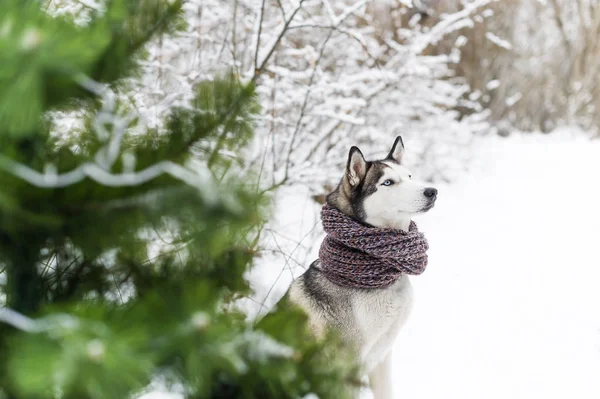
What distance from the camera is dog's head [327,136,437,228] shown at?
7.29 ft

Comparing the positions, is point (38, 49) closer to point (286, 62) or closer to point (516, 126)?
point (286, 62)

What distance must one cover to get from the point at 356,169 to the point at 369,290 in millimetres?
487

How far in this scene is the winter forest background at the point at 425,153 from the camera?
1130 mm

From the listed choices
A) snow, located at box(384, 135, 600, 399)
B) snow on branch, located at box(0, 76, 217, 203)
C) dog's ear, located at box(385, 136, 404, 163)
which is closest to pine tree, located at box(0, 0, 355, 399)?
snow on branch, located at box(0, 76, 217, 203)

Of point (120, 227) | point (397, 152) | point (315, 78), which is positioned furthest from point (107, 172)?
point (315, 78)

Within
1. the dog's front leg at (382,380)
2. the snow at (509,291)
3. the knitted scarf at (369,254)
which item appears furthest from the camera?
the snow at (509,291)

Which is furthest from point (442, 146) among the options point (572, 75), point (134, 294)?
point (134, 294)

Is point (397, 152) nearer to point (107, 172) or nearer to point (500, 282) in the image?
point (107, 172)

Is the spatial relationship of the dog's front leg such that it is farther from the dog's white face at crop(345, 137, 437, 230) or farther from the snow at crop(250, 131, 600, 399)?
the dog's white face at crop(345, 137, 437, 230)

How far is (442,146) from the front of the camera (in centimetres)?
686

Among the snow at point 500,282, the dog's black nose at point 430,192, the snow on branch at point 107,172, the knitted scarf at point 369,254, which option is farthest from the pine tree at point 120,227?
the dog's black nose at point 430,192

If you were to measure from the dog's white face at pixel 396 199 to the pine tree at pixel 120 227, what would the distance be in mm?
1178

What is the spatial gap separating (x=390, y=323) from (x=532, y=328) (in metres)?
1.74

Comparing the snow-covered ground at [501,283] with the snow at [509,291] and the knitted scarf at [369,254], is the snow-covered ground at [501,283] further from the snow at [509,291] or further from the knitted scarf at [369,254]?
the knitted scarf at [369,254]
